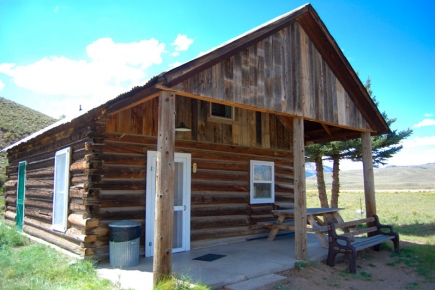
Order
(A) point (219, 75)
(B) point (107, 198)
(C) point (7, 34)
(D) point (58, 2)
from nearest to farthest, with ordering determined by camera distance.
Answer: (A) point (219, 75)
(B) point (107, 198)
(D) point (58, 2)
(C) point (7, 34)

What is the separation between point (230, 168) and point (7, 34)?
32.4ft

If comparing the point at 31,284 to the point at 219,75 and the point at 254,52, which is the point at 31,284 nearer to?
the point at 219,75

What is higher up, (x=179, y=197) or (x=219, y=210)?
(x=179, y=197)

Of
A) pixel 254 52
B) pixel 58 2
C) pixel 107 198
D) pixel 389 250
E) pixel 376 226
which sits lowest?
pixel 389 250

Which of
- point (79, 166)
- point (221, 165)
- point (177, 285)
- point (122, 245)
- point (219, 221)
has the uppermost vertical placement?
point (221, 165)

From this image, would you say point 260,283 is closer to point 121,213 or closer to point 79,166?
point 121,213

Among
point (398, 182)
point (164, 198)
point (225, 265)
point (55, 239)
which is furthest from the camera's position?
point (398, 182)

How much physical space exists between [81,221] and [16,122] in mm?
37313

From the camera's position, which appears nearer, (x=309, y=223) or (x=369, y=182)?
(x=309, y=223)

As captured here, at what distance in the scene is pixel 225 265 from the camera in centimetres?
661

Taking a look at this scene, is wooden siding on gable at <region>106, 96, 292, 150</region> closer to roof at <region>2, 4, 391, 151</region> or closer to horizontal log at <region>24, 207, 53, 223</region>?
roof at <region>2, 4, 391, 151</region>

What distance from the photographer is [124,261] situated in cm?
662

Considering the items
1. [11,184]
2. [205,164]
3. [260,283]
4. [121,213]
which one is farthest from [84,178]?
[11,184]

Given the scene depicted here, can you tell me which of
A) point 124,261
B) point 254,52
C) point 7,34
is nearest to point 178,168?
point 124,261
